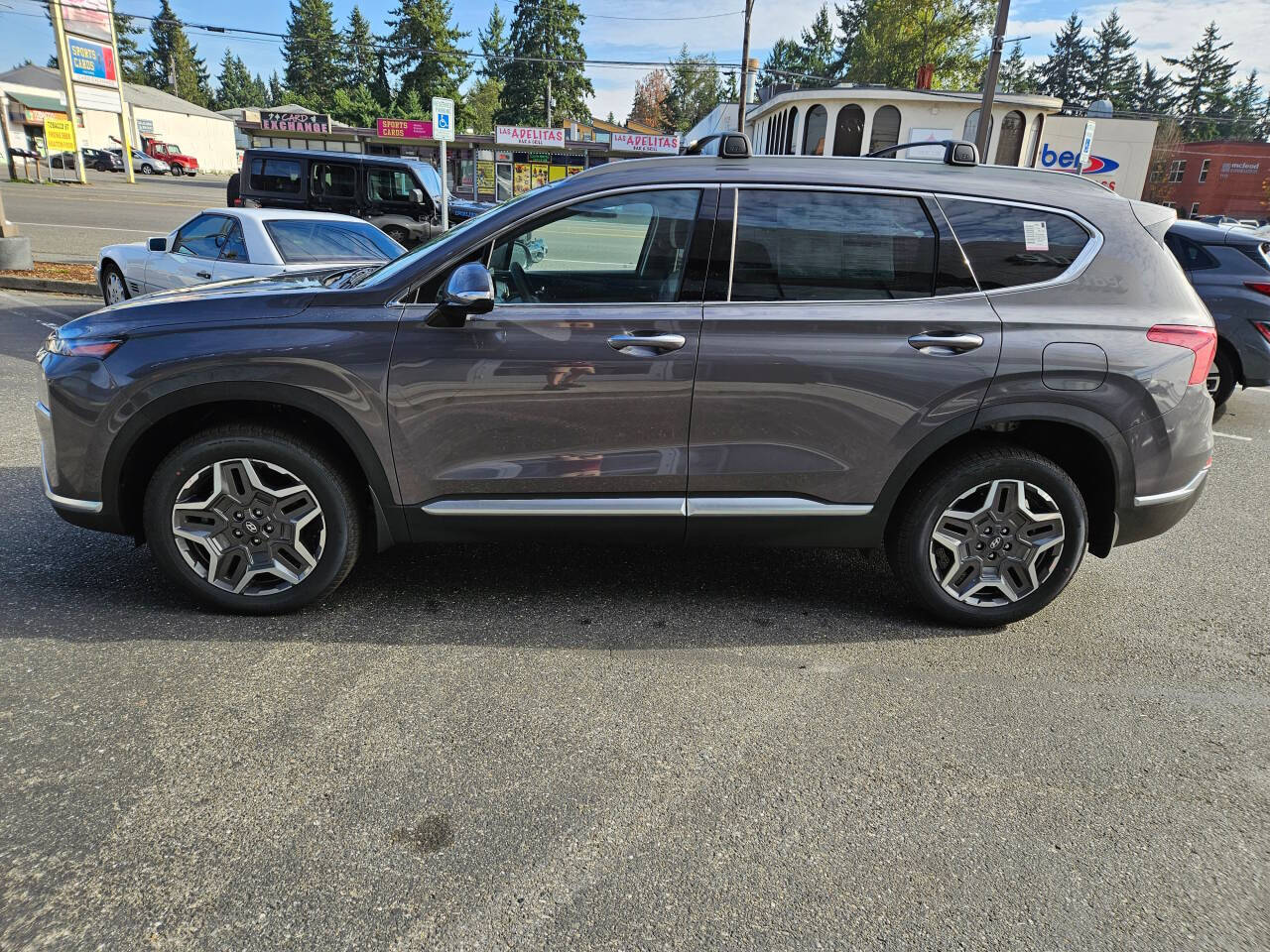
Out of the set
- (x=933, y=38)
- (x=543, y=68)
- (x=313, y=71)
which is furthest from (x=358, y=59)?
(x=933, y=38)

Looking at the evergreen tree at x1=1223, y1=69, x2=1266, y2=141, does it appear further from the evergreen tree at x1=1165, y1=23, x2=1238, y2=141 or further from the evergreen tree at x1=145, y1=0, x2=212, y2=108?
the evergreen tree at x1=145, y1=0, x2=212, y2=108

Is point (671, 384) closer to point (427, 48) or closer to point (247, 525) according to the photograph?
point (247, 525)

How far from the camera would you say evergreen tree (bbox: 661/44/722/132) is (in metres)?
101

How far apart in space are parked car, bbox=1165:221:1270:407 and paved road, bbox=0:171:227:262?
1636 cm

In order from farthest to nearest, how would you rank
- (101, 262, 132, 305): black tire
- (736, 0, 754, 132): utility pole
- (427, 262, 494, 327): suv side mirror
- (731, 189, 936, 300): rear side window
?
(736, 0, 754, 132): utility pole
(101, 262, 132, 305): black tire
(731, 189, 936, 300): rear side window
(427, 262, 494, 327): suv side mirror

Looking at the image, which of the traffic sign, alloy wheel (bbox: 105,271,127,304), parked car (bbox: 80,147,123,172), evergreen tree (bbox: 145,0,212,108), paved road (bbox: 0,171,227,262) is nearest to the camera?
alloy wheel (bbox: 105,271,127,304)

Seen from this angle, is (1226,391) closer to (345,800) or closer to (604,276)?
(604,276)

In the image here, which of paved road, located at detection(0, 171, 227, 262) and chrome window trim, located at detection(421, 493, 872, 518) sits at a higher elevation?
chrome window trim, located at detection(421, 493, 872, 518)

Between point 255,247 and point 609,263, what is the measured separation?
5155 millimetres

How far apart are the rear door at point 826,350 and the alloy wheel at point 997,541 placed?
0.38 metres

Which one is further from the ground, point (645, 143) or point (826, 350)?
point (645, 143)

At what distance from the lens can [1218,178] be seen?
6412cm

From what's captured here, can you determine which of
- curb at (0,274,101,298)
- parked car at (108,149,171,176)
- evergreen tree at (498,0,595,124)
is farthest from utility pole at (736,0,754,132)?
evergreen tree at (498,0,595,124)

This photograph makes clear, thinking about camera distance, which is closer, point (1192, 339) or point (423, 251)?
point (1192, 339)
